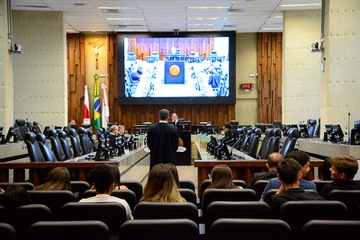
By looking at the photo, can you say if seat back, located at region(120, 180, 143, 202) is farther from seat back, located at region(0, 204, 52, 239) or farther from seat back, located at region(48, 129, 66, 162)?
seat back, located at region(48, 129, 66, 162)

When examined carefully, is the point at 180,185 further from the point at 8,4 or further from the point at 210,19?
the point at 210,19

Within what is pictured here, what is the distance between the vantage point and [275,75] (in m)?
22.7

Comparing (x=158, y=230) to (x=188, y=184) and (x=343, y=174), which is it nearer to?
(x=343, y=174)

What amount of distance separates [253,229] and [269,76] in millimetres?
20621

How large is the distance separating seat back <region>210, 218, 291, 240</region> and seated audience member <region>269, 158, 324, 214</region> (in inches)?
37.1

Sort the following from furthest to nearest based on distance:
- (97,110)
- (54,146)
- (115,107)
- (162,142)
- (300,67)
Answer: (115,107) < (97,110) < (300,67) < (54,146) < (162,142)

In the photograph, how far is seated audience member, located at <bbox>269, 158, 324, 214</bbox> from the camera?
3.57 metres

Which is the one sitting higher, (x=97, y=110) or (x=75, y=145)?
(x=97, y=110)

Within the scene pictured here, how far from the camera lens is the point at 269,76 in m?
22.8

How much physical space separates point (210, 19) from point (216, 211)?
53.4 feet

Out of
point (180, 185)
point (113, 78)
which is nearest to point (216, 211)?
point (180, 185)

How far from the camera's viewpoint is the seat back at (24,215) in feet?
9.98

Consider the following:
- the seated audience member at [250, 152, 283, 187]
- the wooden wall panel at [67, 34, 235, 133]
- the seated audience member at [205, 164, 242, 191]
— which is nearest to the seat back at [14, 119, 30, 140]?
the wooden wall panel at [67, 34, 235, 133]

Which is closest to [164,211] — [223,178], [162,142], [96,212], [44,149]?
[96,212]
